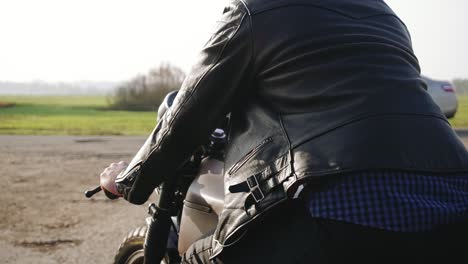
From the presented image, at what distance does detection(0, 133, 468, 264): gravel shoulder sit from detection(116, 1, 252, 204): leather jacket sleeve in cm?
259

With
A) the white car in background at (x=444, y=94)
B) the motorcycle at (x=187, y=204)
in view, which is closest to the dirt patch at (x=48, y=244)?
the motorcycle at (x=187, y=204)

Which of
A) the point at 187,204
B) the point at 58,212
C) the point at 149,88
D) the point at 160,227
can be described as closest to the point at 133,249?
the point at 160,227

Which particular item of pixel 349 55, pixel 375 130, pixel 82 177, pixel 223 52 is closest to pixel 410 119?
pixel 375 130

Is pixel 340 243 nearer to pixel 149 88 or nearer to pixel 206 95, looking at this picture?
pixel 206 95

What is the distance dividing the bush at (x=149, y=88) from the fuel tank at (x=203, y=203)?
93.7 feet

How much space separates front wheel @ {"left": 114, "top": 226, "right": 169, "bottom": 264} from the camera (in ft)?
8.72

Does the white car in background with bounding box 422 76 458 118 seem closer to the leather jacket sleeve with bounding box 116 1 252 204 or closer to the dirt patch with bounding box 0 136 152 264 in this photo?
the dirt patch with bounding box 0 136 152 264

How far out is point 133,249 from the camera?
2.72 meters

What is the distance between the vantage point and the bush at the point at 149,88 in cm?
3112

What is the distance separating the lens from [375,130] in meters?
1.52

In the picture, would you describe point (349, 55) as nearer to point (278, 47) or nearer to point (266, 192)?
point (278, 47)

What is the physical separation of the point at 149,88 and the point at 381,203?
102 feet

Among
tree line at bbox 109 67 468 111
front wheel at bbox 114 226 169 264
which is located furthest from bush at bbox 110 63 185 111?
front wheel at bbox 114 226 169 264

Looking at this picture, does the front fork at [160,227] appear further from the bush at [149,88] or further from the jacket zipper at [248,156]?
the bush at [149,88]
